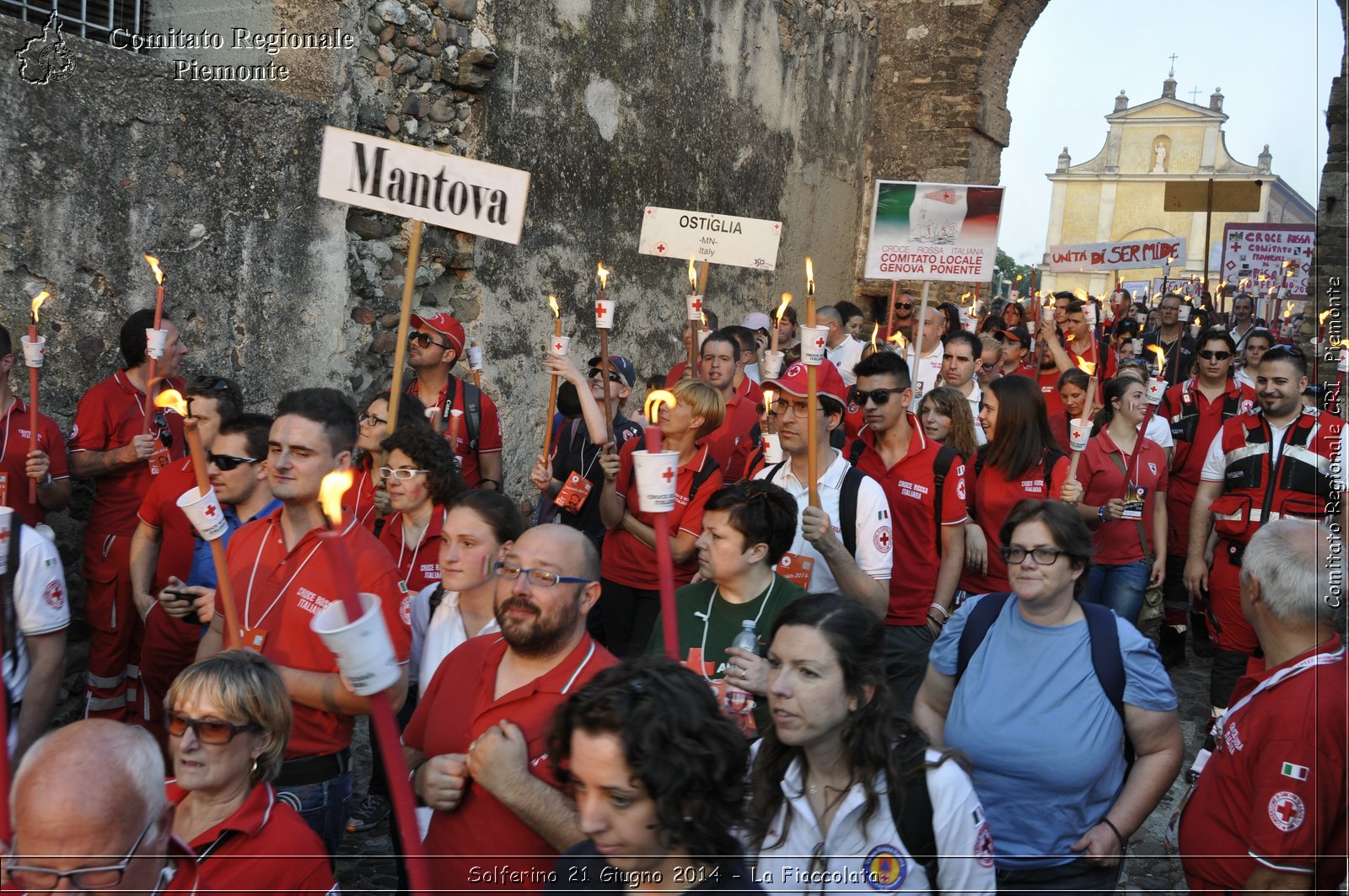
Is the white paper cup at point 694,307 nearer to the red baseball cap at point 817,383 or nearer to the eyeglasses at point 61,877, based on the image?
the red baseball cap at point 817,383

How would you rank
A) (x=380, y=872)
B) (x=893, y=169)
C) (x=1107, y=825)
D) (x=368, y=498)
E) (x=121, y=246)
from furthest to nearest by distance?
(x=893, y=169)
(x=121, y=246)
(x=368, y=498)
(x=380, y=872)
(x=1107, y=825)

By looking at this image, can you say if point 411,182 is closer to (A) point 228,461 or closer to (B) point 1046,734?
(A) point 228,461

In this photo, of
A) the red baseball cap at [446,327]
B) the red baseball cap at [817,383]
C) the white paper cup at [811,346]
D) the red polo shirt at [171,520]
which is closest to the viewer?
the white paper cup at [811,346]

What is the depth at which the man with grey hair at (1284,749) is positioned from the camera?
2.91 m

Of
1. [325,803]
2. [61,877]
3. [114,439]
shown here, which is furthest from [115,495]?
[61,877]

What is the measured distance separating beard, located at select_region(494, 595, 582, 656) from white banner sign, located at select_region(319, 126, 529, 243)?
2.08 meters

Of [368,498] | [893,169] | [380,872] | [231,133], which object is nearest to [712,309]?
[893,169]

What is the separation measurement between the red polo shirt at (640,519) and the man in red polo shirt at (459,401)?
1093 millimetres

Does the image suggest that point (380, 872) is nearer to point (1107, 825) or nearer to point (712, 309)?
point (1107, 825)

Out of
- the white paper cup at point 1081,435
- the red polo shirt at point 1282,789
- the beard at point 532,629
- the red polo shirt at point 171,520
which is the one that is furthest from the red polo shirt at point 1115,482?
A: the red polo shirt at point 171,520

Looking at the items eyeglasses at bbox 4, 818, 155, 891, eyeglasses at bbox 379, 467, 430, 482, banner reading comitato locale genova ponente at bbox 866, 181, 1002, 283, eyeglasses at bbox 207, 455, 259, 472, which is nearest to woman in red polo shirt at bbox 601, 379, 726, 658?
eyeglasses at bbox 379, 467, 430, 482

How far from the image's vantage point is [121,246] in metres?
6.02

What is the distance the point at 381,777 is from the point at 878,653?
276 centimetres

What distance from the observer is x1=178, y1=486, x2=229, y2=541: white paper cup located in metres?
3.57
